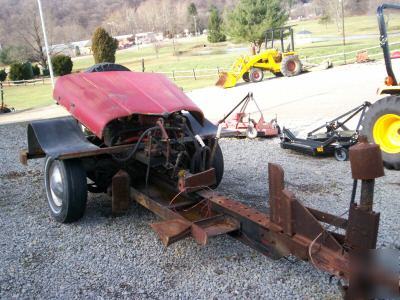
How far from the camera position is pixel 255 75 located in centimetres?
2202

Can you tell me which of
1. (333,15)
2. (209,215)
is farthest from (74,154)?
(333,15)

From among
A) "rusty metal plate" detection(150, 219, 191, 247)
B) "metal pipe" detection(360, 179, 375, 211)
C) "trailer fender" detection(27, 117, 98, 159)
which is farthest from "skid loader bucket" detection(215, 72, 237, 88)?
"metal pipe" detection(360, 179, 375, 211)

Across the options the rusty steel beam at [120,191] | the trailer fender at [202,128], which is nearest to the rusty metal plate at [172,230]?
the rusty steel beam at [120,191]

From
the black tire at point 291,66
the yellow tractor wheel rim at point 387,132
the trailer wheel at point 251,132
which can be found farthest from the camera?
the black tire at point 291,66

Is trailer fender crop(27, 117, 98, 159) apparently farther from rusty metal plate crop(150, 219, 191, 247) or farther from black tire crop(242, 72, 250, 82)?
black tire crop(242, 72, 250, 82)

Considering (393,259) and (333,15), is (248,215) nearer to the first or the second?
(393,259)

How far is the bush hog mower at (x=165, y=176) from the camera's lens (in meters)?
2.84

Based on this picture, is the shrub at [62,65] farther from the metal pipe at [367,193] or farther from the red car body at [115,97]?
the metal pipe at [367,193]

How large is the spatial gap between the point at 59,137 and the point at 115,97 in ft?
2.61

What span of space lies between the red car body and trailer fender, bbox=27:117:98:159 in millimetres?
219

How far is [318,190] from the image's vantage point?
554 centimetres

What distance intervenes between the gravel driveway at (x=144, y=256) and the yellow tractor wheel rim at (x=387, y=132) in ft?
1.75

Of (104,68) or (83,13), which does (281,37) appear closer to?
(104,68)

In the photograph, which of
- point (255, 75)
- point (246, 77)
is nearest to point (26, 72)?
point (246, 77)
